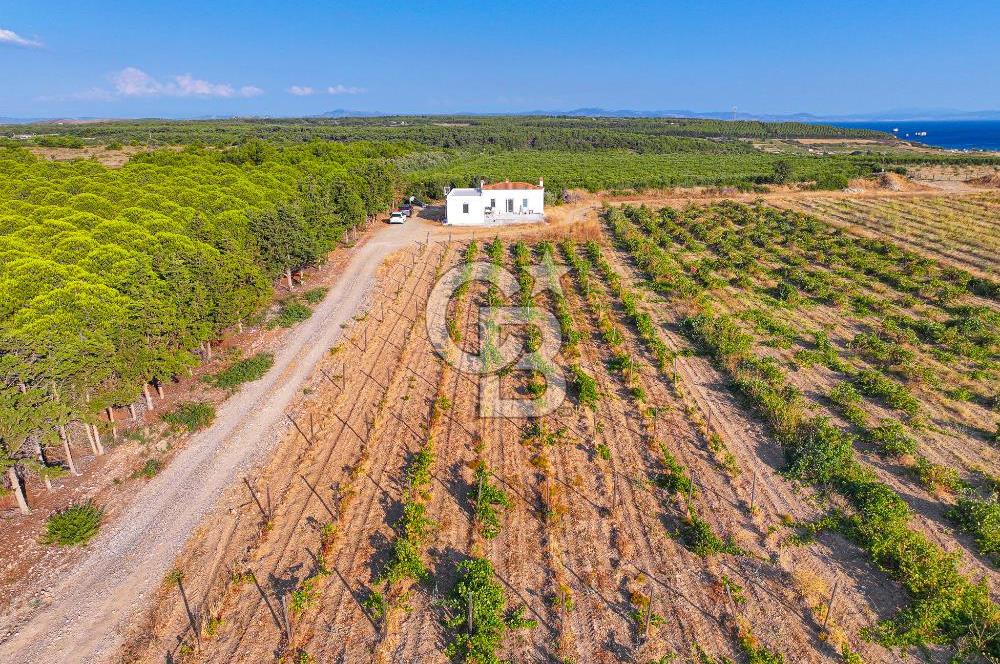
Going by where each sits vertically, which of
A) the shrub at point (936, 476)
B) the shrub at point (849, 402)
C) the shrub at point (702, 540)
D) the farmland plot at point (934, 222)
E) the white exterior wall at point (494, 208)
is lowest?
the shrub at point (702, 540)

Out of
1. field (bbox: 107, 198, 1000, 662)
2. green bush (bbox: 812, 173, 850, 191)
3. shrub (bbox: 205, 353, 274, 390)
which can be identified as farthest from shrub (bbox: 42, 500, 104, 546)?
green bush (bbox: 812, 173, 850, 191)

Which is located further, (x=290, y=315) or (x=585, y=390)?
(x=290, y=315)

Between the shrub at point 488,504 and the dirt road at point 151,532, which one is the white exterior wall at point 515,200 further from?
the shrub at point 488,504

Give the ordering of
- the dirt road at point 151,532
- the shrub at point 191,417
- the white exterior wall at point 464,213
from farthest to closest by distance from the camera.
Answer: the white exterior wall at point 464,213 < the shrub at point 191,417 < the dirt road at point 151,532

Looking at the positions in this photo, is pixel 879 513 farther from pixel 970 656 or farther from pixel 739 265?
pixel 739 265

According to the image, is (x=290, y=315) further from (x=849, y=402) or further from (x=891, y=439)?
(x=891, y=439)

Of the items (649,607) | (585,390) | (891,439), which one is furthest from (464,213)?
(649,607)

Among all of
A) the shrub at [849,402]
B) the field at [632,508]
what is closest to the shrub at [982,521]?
the field at [632,508]
